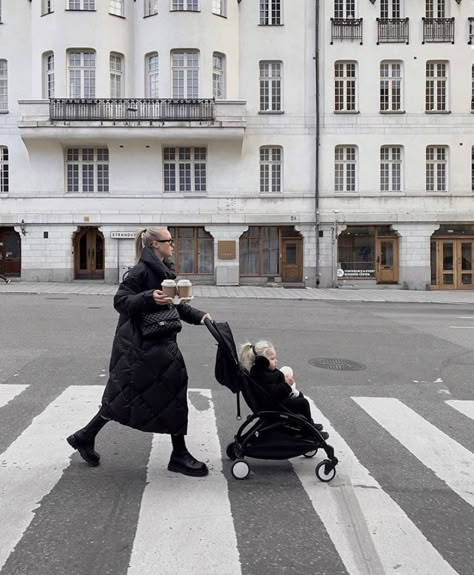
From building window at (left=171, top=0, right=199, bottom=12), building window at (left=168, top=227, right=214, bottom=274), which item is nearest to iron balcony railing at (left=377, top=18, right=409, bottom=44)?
building window at (left=171, top=0, right=199, bottom=12)

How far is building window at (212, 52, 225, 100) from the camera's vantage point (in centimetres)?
2408

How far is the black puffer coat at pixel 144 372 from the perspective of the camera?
375 cm

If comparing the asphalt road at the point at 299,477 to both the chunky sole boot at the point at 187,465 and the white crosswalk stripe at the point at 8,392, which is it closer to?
the white crosswalk stripe at the point at 8,392

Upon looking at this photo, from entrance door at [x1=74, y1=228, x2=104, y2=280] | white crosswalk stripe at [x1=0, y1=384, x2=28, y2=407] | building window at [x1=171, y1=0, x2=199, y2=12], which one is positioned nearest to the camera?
white crosswalk stripe at [x1=0, y1=384, x2=28, y2=407]

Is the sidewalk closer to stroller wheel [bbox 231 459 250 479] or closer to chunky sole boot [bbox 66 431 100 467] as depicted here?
chunky sole boot [bbox 66 431 100 467]

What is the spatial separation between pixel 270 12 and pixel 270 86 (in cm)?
363

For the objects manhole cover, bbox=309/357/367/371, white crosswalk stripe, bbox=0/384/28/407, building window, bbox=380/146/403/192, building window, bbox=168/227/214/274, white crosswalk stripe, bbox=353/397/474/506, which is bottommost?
white crosswalk stripe, bbox=353/397/474/506

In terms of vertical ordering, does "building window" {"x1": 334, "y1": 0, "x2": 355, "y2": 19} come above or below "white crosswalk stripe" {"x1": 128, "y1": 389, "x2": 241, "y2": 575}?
above

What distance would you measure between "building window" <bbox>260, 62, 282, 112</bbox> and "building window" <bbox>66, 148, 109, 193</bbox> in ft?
26.8

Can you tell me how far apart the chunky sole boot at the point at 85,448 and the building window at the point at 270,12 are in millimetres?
25175

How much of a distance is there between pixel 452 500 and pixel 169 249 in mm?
2851

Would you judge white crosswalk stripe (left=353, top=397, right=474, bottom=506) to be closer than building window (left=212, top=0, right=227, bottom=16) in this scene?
Yes

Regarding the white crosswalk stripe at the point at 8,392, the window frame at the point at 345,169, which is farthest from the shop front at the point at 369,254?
the white crosswalk stripe at the point at 8,392

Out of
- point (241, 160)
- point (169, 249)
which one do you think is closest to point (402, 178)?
point (241, 160)
